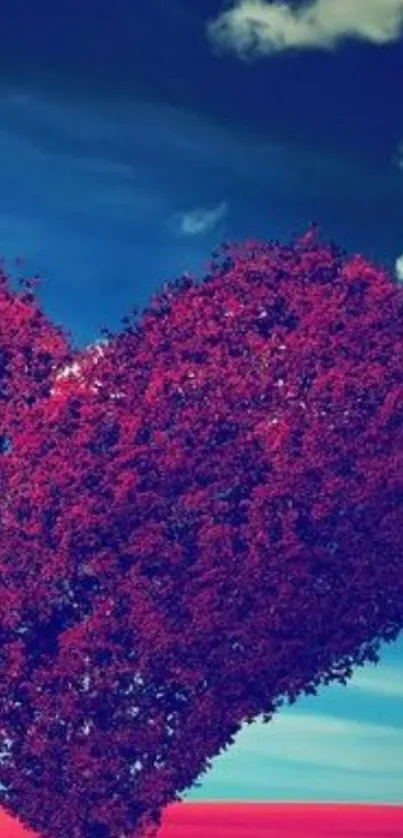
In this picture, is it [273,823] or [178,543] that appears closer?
[178,543]

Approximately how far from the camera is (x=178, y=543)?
29.4 metres

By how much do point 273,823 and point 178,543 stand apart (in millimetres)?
19276

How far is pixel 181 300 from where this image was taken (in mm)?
30828

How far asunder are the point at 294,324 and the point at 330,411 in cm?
196

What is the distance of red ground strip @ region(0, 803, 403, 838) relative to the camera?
134 feet

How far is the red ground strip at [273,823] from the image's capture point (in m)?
40.9

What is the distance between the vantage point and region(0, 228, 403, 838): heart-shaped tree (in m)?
29.3

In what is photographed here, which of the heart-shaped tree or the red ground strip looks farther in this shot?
the red ground strip

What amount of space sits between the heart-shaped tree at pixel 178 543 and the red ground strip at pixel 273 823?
20.9ft

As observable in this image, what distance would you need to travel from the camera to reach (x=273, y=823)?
46.1 meters

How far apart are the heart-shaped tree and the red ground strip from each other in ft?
20.9

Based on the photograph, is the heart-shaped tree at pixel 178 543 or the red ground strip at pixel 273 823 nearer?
the heart-shaped tree at pixel 178 543

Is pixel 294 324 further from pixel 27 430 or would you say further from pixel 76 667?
pixel 76 667

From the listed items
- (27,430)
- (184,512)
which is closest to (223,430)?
(184,512)
